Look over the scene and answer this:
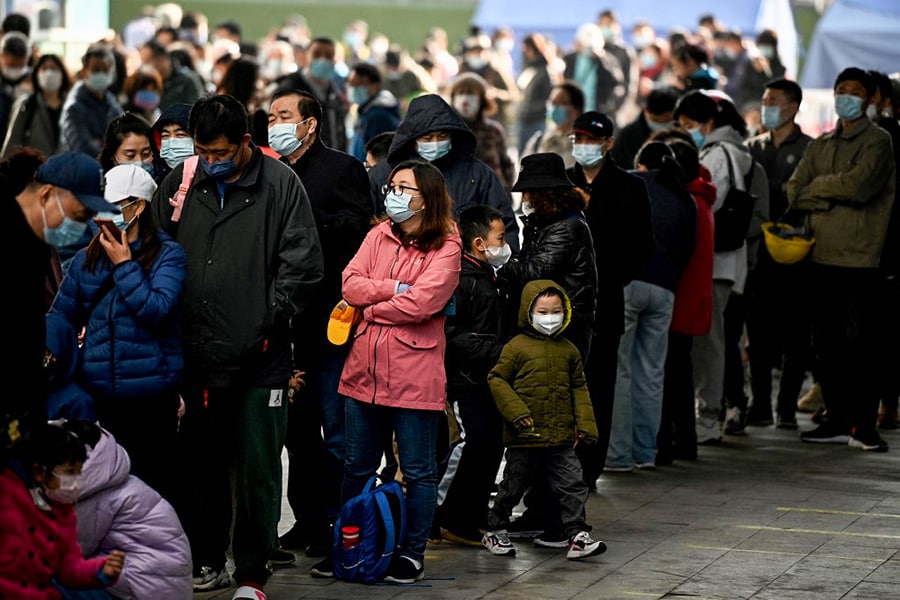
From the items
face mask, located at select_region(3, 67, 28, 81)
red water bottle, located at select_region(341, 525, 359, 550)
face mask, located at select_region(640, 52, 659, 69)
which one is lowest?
red water bottle, located at select_region(341, 525, 359, 550)

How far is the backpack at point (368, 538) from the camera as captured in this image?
797 cm

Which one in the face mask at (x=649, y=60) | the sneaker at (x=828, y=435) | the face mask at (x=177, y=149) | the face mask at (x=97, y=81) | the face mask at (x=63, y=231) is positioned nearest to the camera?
the face mask at (x=63, y=231)

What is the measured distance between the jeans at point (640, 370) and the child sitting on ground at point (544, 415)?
2.10 m

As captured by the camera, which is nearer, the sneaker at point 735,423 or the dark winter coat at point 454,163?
the dark winter coat at point 454,163

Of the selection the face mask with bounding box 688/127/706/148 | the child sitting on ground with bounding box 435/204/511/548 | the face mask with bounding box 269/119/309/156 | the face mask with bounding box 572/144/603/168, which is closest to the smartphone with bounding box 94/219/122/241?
the face mask with bounding box 269/119/309/156

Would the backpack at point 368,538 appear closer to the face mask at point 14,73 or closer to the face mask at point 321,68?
the face mask at point 321,68

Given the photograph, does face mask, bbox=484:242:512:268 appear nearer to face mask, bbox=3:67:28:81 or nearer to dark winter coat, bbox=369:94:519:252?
dark winter coat, bbox=369:94:519:252

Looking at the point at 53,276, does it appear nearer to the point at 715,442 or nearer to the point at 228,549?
the point at 228,549

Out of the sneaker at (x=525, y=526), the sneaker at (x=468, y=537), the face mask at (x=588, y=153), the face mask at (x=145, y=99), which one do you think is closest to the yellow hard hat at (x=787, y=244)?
the face mask at (x=588, y=153)

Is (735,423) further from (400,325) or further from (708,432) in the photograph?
(400,325)

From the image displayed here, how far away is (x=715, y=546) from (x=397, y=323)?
2078 millimetres

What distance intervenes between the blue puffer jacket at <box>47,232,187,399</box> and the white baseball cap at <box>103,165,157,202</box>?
0.67ft

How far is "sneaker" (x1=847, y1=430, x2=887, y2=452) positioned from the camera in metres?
11.7

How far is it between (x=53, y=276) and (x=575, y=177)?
11.1 ft
